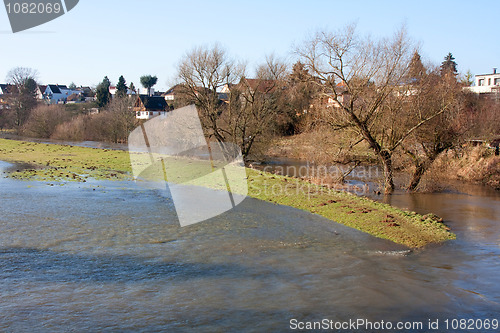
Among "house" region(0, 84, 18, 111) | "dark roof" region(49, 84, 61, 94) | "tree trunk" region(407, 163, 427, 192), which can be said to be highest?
"dark roof" region(49, 84, 61, 94)

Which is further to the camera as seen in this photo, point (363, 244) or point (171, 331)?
point (363, 244)

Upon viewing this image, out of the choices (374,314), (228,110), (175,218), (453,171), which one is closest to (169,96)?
(228,110)

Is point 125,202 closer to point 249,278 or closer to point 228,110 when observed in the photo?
point 249,278

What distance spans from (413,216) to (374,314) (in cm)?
893

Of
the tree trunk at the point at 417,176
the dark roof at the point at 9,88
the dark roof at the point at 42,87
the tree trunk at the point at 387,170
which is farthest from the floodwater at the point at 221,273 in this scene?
the dark roof at the point at 42,87

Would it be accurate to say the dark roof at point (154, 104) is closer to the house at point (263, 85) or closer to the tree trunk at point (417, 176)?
the house at point (263, 85)

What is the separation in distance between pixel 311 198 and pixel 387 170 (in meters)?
6.23

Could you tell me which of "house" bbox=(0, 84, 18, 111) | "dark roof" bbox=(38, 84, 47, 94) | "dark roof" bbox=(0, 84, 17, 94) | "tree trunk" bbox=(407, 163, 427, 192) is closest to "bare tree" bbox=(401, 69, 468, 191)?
"tree trunk" bbox=(407, 163, 427, 192)

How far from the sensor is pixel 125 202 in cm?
1886

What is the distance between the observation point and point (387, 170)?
23.8 m

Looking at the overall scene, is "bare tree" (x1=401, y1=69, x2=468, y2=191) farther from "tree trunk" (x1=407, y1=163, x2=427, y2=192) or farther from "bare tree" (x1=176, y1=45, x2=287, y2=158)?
"bare tree" (x1=176, y1=45, x2=287, y2=158)

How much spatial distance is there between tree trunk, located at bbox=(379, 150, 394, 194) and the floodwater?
22.2ft

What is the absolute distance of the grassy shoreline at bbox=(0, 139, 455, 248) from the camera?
14.5 m

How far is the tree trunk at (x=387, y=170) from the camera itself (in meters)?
23.4
